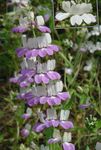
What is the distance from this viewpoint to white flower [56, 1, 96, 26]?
1758 mm

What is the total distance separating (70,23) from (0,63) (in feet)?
3.54

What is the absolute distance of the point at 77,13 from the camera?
1.76 metres

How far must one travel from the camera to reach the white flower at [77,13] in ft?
5.77

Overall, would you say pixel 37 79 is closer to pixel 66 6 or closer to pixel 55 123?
pixel 55 123

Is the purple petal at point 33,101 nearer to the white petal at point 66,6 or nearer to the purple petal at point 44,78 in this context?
the purple petal at point 44,78

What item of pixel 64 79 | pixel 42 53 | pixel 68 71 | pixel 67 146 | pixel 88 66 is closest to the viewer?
pixel 42 53

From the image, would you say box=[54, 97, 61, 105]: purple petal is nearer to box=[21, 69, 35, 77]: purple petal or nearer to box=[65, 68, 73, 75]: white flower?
box=[21, 69, 35, 77]: purple petal

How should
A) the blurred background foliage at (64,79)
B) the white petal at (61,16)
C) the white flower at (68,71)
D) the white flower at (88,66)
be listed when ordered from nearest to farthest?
the white petal at (61,16)
the blurred background foliage at (64,79)
the white flower at (68,71)
the white flower at (88,66)

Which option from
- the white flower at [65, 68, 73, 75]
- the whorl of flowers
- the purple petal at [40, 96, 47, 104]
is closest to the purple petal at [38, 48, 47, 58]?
the whorl of flowers

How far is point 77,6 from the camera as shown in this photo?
175cm

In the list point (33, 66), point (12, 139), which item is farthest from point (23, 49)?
point (12, 139)

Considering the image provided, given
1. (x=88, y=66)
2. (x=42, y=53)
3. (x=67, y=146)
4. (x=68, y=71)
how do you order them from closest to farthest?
(x=42, y=53) → (x=67, y=146) → (x=68, y=71) → (x=88, y=66)

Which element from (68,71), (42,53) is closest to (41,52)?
(42,53)

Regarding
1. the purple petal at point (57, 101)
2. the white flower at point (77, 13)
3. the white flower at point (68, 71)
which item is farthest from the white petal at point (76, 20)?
the white flower at point (68, 71)
